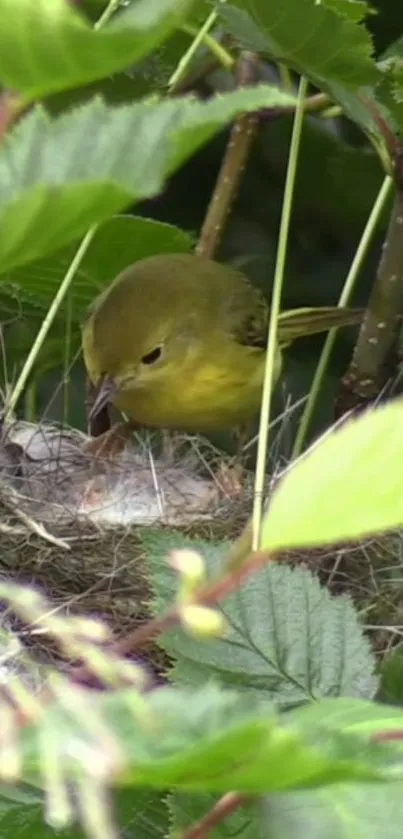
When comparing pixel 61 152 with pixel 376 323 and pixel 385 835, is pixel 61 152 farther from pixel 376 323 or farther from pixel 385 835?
pixel 376 323

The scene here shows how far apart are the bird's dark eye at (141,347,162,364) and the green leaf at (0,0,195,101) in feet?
3.96

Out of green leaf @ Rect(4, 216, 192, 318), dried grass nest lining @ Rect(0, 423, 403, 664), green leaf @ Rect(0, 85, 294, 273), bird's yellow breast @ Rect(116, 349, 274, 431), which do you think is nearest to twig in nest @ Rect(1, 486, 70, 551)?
dried grass nest lining @ Rect(0, 423, 403, 664)

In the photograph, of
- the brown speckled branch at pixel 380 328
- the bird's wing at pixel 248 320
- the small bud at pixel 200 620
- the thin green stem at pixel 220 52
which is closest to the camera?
the small bud at pixel 200 620

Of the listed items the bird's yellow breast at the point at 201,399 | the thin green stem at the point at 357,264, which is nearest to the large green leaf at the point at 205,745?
the thin green stem at the point at 357,264

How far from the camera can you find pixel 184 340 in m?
1.62

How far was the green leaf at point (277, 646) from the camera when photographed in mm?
736

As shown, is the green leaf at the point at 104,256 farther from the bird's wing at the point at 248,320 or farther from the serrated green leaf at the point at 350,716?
the serrated green leaf at the point at 350,716

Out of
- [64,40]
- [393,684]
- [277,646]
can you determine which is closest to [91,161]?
[64,40]

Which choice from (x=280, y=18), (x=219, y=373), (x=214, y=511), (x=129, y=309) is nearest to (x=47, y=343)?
(x=129, y=309)

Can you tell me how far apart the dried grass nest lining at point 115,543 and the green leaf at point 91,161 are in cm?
80

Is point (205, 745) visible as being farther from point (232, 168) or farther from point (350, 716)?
point (232, 168)

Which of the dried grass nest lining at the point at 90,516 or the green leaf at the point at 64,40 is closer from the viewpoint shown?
the green leaf at the point at 64,40

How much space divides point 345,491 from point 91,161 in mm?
109

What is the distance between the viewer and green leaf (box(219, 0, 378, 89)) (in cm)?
82
